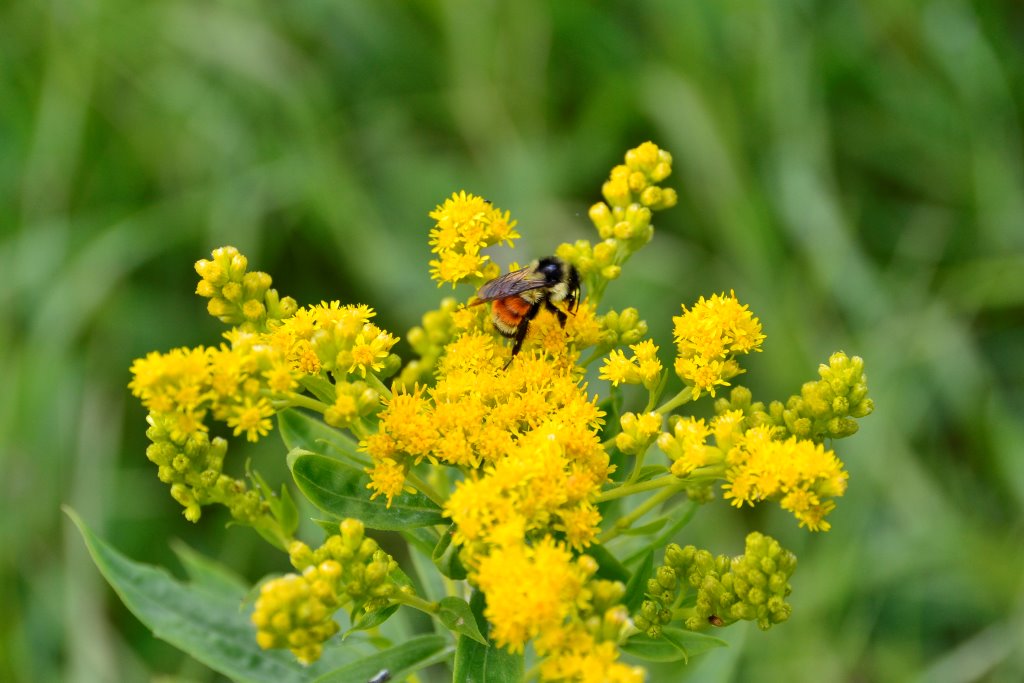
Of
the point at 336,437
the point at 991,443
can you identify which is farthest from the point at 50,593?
the point at 991,443

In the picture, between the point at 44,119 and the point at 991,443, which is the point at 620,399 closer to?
the point at 991,443

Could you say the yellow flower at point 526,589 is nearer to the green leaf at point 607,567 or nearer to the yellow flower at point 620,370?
the green leaf at point 607,567

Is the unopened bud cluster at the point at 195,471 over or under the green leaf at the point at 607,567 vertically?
over

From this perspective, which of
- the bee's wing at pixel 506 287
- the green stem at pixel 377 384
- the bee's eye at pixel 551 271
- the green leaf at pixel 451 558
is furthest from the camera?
the bee's eye at pixel 551 271

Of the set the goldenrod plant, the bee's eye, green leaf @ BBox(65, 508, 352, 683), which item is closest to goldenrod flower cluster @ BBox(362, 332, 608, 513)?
the goldenrod plant

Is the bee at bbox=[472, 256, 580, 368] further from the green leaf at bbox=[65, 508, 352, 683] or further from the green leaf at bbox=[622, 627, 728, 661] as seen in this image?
the green leaf at bbox=[65, 508, 352, 683]

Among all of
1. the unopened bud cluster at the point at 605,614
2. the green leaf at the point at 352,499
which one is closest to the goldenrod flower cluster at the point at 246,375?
the green leaf at the point at 352,499
